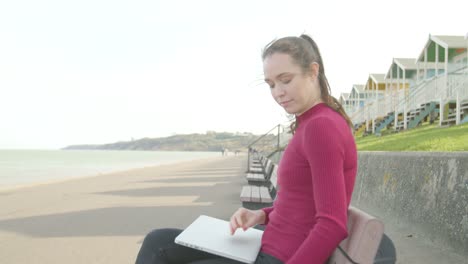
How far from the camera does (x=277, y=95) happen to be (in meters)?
2.09

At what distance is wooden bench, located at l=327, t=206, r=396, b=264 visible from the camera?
172 cm

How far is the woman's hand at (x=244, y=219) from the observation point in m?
2.23

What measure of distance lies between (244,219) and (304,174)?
1.71ft

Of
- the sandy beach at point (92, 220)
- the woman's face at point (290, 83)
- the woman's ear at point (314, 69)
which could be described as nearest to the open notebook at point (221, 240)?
the woman's face at point (290, 83)

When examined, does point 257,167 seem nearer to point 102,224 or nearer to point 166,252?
point 102,224

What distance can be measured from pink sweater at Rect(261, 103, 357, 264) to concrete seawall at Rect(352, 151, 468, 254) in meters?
1.67

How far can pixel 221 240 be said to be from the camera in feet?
7.09

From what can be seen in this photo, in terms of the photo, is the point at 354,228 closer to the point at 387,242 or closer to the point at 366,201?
the point at 387,242

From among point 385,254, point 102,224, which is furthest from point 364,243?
point 102,224

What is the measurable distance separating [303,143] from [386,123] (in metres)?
23.4

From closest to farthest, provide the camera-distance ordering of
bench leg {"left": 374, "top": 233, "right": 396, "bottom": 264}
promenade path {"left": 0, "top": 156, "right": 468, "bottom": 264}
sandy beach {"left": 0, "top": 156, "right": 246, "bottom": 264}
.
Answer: bench leg {"left": 374, "top": 233, "right": 396, "bottom": 264}, promenade path {"left": 0, "top": 156, "right": 468, "bottom": 264}, sandy beach {"left": 0, "top": 156, "right": 246, "bottom": 264}

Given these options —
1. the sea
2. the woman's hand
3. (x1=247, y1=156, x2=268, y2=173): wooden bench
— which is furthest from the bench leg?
the sea

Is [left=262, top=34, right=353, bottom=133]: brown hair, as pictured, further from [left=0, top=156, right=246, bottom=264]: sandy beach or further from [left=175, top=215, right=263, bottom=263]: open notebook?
[left=0, top=156, right=246, bottom=264]: sandy beach

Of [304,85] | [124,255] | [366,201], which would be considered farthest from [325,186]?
[366,201]
